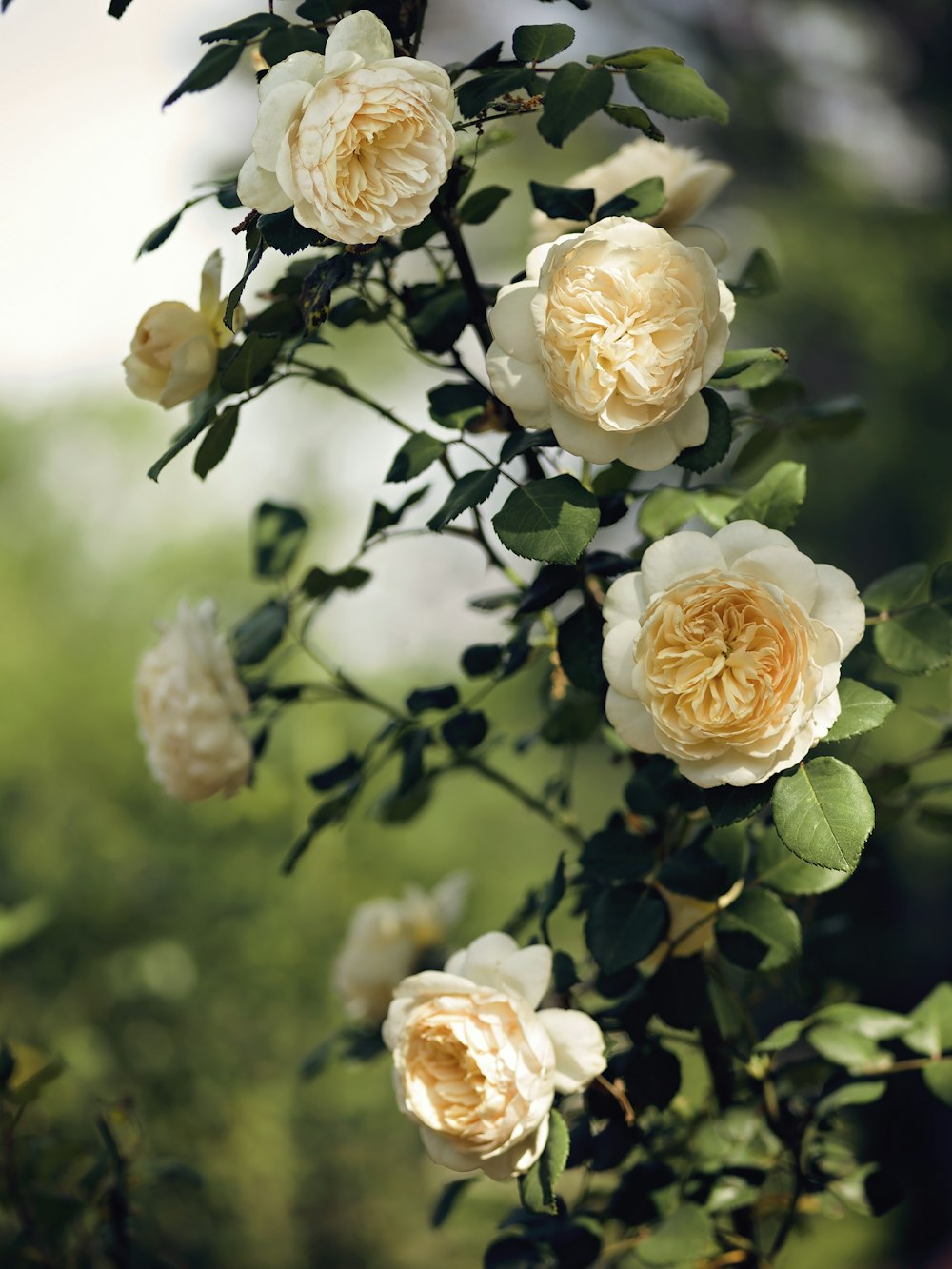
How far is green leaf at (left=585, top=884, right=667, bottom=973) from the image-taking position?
1.96 ft

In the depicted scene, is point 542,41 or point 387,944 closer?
point 542,41

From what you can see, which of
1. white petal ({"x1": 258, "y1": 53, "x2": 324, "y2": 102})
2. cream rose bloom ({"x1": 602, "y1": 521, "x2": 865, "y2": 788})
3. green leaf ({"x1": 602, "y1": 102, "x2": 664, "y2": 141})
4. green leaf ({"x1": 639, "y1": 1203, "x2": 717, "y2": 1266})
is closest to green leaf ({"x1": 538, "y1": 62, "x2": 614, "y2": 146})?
green leaf ({"x1": 602, "y1": 102, "x2": 664, "y2": 141})

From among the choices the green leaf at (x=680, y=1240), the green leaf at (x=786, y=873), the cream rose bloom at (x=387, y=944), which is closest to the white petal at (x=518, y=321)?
the green leaf at (x=786, y=873)

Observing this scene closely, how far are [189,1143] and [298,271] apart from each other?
1.40 meters

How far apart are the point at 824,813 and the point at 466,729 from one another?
0.34 meters

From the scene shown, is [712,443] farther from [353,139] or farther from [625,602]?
[353,139]

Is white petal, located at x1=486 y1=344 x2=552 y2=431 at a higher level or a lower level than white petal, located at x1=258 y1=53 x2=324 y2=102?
lower

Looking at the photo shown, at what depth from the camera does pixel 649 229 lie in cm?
52

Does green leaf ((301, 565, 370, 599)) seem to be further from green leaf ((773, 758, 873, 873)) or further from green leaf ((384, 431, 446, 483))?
green leaf ((773, 758, 873, 873))

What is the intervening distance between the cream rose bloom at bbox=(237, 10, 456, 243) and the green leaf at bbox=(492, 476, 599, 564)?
0.45ft

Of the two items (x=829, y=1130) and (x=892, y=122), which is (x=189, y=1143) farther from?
(x=892, y=122)

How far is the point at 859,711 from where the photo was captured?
1.64 ft

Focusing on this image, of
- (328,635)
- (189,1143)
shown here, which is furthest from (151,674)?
(328,635)

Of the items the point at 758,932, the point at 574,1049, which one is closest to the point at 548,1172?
the point at 574,1049
